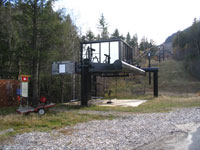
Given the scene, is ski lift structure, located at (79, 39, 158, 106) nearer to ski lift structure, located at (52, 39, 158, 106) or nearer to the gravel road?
ski lift structure, located at (52, 39, 158, 106)

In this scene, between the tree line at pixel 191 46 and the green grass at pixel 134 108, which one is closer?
the green grass at pixel 134 108

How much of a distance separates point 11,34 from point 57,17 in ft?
21.1

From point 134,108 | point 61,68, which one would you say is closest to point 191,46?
point 134,108

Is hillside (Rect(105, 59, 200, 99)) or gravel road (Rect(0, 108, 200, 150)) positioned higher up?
hillside (Rect(105, 59, 200, 99))

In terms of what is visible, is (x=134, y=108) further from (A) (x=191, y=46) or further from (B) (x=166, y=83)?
(A) (x=191, y=46)

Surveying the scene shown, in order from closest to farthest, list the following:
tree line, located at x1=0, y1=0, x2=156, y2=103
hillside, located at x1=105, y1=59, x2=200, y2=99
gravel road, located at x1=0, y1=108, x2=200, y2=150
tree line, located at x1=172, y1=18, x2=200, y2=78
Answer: gravel road, located at x1=0, y1=108, x2=200, y2=150 → tree line, located at x1=0, y1=0, x2=156, y2=103 → hillside, located at x1=105, y1=59, x2=200, y2=99 → tree line, located at x1=172, y1=18, x2=200, y2=78

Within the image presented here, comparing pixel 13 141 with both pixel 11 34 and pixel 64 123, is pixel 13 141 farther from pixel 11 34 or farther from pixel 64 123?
pixel 11 34

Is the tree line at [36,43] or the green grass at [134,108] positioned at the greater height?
the tree line at [36,43]

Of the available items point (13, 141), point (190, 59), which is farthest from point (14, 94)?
point (190, 59)

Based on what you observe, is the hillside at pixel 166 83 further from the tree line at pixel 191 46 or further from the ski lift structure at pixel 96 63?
the ski lift structure at pixel 96 63

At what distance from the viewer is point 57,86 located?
66.8ft

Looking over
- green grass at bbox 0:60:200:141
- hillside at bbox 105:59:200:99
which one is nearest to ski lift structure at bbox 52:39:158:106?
green grass at bbox 0:60:200:141

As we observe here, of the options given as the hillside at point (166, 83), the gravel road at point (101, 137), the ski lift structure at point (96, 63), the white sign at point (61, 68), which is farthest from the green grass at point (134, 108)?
the white sign at point (61, 68)

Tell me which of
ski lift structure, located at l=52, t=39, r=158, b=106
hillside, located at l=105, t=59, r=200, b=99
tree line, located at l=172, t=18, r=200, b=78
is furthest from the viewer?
tree line, located at l=172, t=18, r=200, b=78
